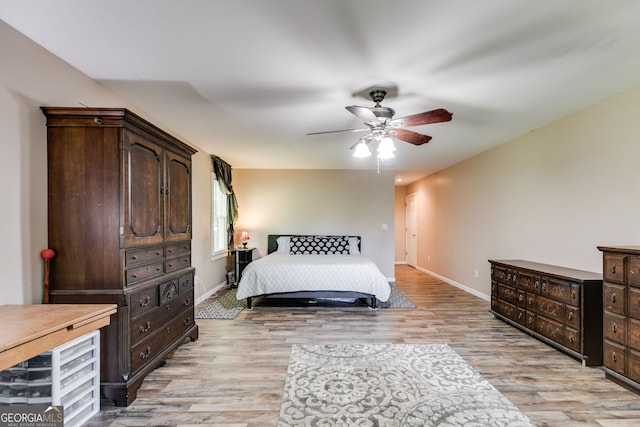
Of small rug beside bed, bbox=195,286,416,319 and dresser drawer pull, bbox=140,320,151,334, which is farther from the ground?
dresser drawer pull, bbox=140,320,151,334

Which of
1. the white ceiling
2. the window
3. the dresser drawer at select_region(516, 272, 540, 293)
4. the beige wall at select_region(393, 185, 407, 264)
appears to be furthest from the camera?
the beige wall at select_region(393, 185, 407, 264)

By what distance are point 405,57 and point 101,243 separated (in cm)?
253

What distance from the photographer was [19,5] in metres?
1.56

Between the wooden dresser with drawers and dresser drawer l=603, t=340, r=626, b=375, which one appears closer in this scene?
dresser drawer l=603, t=340, r=626, b=375

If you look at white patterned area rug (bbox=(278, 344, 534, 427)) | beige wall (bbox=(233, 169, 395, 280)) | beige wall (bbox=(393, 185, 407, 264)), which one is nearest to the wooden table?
white patterned area rug (bbox=(278, 344, 534, 427))

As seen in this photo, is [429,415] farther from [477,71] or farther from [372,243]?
[372,243]

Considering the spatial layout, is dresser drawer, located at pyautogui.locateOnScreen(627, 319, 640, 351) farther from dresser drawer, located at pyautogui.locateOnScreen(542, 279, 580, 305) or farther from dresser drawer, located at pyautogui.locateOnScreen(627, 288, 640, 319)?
dresser drawer, located at pyautogui.locateOnScreen(542, 279, 580, 305)

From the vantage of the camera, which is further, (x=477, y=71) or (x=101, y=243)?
(x=477, y=71)

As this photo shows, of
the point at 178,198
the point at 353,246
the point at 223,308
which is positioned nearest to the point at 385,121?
the point at 178,198

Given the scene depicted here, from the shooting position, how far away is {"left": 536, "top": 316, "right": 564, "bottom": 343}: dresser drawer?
279cm

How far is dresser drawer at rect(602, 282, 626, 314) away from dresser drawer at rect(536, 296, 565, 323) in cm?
43

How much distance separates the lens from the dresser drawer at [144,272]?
207 centimetres

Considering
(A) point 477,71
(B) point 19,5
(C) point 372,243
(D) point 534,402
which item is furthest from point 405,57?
(C) point 372,243

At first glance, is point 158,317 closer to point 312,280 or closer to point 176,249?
point 176,249
